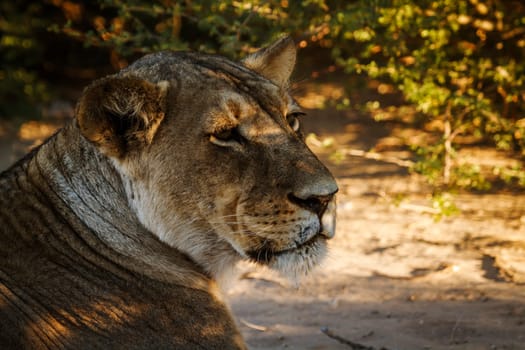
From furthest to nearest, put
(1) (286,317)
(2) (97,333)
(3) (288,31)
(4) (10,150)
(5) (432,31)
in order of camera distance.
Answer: (4) (10,150) → (3) (288,31) → (5) (432,31) → (1) (286,317) → (2) (97,333)

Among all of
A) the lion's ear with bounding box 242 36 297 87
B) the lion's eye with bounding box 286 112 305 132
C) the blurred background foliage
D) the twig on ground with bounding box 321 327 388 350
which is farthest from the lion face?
the blurred background foliage

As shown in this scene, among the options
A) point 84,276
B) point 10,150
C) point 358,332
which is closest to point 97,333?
point 84,276

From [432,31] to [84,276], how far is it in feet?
11.3

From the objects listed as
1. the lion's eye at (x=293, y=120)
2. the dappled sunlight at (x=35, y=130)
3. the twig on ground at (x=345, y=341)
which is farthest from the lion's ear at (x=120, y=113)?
the dappled sunlight at (x=35, y=130)

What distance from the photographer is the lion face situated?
302cm

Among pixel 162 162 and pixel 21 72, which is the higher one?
pixel 21 72

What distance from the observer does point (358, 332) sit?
13.9ft

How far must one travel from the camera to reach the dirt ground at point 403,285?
4148 millimetres

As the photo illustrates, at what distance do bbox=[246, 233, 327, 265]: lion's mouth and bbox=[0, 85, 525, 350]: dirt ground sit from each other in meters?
0.19

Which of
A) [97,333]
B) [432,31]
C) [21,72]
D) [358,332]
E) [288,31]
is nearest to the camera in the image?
[97,333]

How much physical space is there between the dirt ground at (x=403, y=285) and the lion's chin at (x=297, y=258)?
0.47 feet

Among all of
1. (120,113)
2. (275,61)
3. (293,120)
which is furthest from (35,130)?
(120,113)

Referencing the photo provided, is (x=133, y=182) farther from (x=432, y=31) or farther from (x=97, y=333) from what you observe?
(x=432, y=31)

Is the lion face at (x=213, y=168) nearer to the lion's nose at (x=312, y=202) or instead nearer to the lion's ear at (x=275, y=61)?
the lion's nose at (x=312, y=202)
